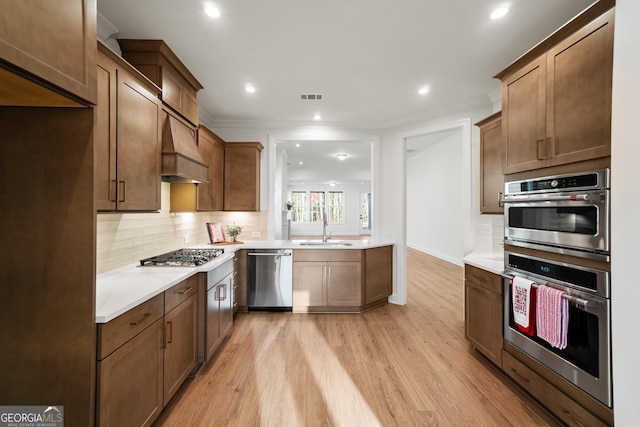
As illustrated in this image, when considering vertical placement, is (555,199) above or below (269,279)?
above

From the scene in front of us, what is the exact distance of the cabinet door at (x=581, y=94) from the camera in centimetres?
150

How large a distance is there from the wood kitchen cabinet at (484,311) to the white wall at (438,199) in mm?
3291

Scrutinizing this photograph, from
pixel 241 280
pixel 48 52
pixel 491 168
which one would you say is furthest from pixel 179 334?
pixel 491 168

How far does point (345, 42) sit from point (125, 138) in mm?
1859

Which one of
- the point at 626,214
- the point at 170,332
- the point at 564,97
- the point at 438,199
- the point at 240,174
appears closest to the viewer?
the point at 626,214

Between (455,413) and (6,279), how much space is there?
2.71 meters

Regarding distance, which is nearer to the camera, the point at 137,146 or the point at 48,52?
the point at 48,52

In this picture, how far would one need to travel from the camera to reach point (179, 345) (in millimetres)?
2025

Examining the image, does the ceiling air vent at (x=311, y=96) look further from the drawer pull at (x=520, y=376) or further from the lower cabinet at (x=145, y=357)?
the drawer pull at (x=520, y=376)

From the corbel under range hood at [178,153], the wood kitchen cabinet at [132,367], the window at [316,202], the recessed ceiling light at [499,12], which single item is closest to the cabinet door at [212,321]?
the wood kitchen cabinet at [132,367]

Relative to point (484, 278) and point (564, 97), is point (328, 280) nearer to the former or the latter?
point (484, 278)

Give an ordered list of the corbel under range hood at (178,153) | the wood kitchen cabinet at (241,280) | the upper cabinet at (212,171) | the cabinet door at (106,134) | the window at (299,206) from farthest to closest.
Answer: the window at (299,206) < the wood kitchen cabinet at (241,280) < the upper cabinet at (212,171) < the corbel under range hood at (178,153) < the cabinet door at (106,134)

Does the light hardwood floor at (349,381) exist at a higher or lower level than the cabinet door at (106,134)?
lower

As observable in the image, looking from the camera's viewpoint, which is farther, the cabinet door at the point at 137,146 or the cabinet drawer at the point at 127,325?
the cabinet door at the point at 137,146
